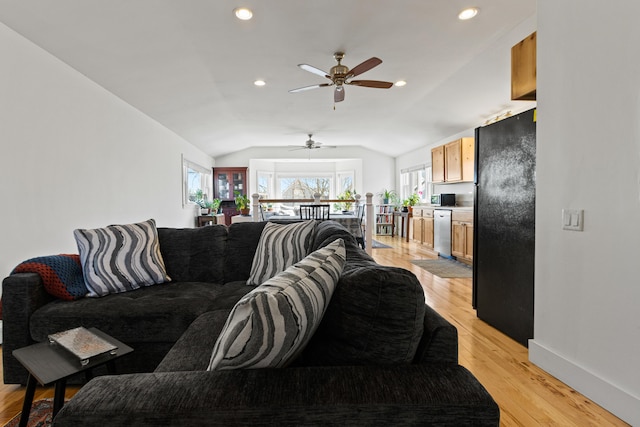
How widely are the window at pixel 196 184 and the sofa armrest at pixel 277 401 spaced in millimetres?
6418

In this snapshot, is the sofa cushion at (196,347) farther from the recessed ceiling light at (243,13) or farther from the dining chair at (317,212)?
the dining chair at (317,212)

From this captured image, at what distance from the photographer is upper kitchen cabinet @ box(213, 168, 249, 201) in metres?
9.62

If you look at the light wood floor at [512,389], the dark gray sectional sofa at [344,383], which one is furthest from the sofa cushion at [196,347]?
the light wood floor at [512,389]

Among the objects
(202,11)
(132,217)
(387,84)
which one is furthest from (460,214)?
(132,217)

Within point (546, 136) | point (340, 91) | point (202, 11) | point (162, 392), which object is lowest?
point (162, 392)

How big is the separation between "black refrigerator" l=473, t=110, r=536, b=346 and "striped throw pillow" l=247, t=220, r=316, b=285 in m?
1.52

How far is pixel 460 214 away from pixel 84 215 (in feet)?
17.3

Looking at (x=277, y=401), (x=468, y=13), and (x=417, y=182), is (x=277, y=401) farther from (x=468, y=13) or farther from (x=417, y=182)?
(x=417, y=182)

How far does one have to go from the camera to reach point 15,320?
1771 millimetres

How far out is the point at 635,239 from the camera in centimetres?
154

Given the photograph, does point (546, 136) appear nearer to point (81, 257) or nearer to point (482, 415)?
point (482, 415)

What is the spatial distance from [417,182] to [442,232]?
119 inches

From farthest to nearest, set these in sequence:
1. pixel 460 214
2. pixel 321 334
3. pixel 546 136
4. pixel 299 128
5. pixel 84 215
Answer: pixel 299 128 → pixel 460 214 → pixel 84 215 → pixel 546 136 → pixel 321 334

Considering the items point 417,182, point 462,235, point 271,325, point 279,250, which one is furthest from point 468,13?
point 417,182
